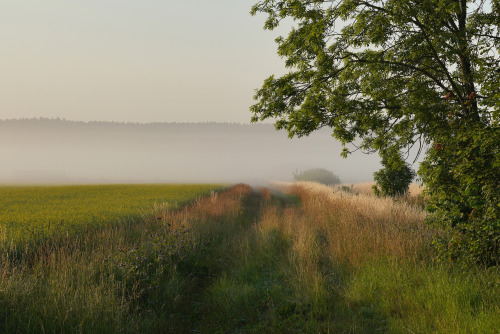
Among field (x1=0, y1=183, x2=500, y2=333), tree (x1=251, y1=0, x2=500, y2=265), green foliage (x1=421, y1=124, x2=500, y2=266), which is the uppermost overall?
tree (x1=251, y1=0, x2=500, y2=265)

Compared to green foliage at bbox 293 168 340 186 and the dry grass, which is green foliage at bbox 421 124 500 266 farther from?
green foliage at bbox 293 168 340 186

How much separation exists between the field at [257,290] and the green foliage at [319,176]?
182ft

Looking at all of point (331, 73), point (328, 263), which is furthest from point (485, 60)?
point (328, 263)

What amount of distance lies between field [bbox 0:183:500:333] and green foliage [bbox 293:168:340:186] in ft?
182

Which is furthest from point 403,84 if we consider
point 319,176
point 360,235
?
point 319,176

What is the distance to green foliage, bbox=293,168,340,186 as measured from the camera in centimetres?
6303

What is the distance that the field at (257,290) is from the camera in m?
4.16

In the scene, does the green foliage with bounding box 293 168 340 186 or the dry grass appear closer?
the dry grass

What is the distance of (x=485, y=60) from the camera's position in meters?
6.87

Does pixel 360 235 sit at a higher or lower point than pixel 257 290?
higher

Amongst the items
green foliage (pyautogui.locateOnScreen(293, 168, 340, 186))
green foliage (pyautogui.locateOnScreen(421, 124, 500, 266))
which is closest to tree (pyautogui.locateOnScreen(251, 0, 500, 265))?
green foliage (pyautogui.locateOnScreen(421, 124, 500, 266))

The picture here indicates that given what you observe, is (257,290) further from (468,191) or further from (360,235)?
(468,191)

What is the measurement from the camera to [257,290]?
6117 millimetres

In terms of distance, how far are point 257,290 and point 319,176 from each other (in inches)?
2344
